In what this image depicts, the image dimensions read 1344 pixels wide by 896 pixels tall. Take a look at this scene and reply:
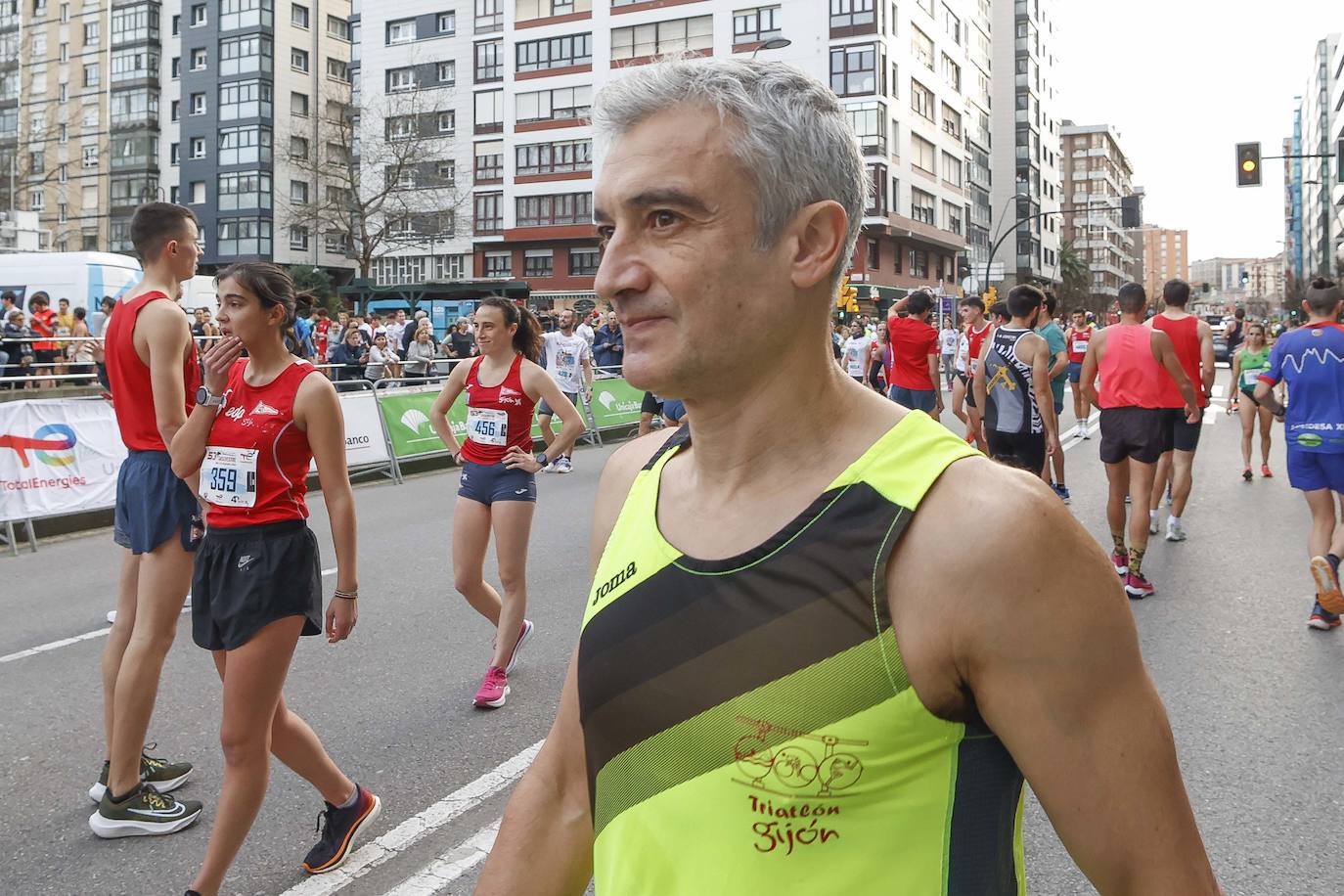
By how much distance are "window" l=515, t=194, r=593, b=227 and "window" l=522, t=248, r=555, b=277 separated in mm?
1475

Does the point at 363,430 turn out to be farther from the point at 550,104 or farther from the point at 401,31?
the point at 401,31

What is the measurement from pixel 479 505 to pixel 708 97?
4739 millimetres

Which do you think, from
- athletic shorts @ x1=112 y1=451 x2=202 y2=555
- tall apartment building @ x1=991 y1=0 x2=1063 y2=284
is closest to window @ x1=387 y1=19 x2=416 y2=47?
tall apartment building @ x1=991 y1=0 x2=1063 y2=284

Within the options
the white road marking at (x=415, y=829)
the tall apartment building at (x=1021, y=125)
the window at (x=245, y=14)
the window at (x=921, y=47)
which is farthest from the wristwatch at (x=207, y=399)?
the tall apartment building at (x=1021, y=125)

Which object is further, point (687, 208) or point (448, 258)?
point (448, 258)

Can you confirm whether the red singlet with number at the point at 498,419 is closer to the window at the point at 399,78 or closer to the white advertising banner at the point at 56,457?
the white advertising banner at the point at 56,457

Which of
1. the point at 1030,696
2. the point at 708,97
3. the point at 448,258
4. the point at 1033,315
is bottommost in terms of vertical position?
the point at 1030,696

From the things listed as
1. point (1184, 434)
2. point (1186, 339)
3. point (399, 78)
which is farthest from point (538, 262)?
point (1186, 339)

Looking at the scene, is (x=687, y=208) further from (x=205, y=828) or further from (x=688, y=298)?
(x=205, y=828)

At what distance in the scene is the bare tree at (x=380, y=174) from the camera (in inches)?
2039

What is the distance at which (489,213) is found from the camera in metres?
64.2

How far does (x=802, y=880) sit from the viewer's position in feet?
3.97

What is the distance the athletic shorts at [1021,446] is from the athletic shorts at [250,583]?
271 inches

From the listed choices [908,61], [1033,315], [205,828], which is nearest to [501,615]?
[205,828]
